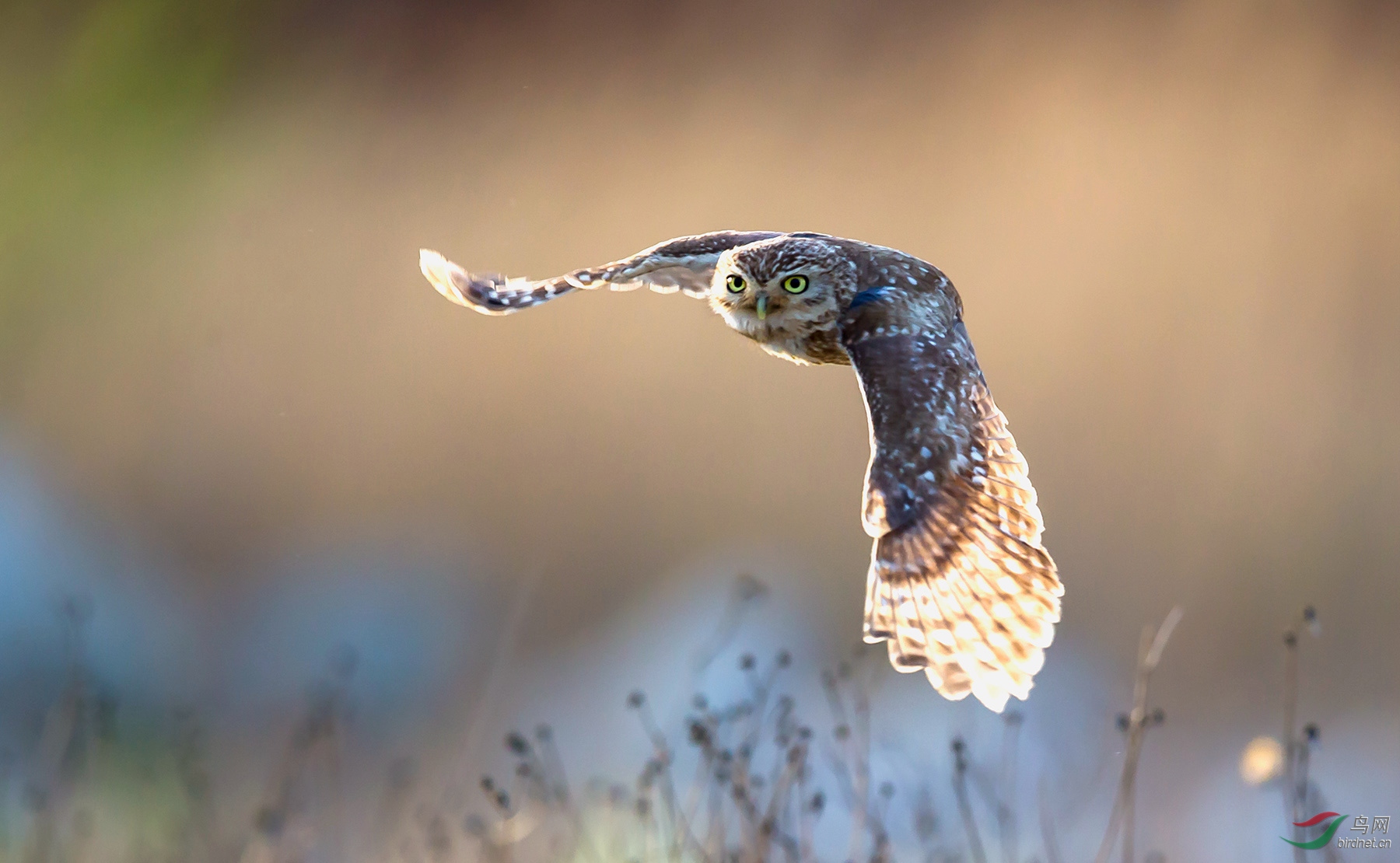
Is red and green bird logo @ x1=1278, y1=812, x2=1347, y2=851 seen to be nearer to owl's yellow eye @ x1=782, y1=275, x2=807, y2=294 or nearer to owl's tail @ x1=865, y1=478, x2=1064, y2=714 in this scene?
owl's tail @ x1=865, y1=478, x2=1064, y2=714

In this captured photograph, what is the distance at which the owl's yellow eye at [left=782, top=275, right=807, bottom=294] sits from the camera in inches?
139

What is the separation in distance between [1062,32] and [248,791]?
7.27m

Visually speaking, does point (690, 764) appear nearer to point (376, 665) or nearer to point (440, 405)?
point (376, 665)

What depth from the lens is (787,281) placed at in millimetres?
3541

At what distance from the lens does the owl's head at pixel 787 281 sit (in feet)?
11.6

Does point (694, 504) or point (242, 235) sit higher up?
point (242, 235)

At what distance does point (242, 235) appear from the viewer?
35.0ft

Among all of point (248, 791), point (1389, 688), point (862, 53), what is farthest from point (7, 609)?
point (1389, 688)

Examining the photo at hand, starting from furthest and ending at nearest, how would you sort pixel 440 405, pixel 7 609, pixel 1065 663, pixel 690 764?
pixel 440 405 → pixel 7 609 → pixel 1065 663 → pixel 690 764

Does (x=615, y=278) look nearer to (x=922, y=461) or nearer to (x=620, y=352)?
(x=922, y=461)

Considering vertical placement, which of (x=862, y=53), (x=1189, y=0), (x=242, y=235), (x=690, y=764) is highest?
(x=1189, y=0)

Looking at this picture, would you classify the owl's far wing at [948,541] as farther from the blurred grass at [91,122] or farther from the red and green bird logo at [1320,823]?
the blurred grass at [91,122]

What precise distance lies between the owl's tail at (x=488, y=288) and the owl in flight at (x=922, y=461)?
0.50 ft

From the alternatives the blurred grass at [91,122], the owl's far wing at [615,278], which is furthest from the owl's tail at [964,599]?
the blurred grass at [91,122]
